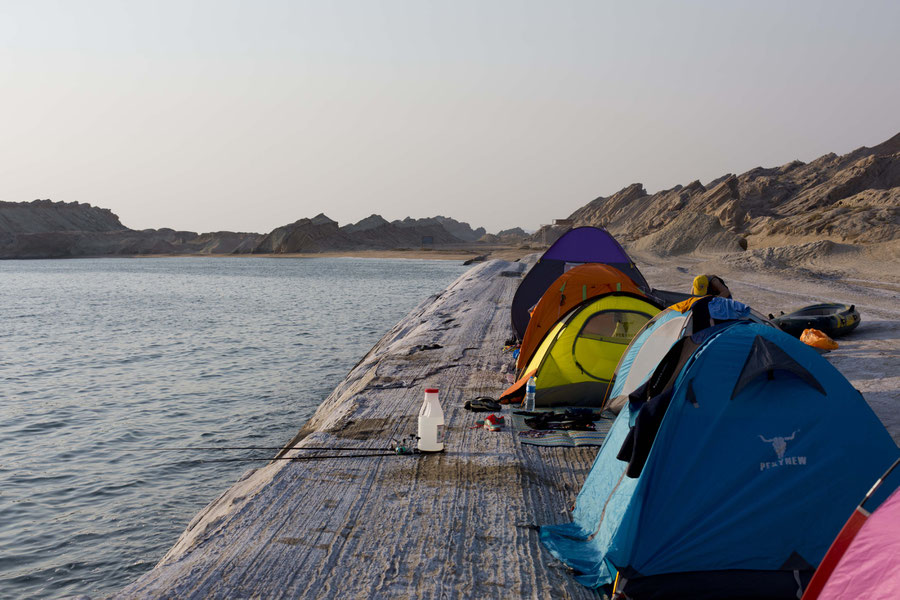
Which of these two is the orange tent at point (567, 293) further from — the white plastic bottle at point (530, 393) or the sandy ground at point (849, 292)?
the sandy ground at point (849, 292)

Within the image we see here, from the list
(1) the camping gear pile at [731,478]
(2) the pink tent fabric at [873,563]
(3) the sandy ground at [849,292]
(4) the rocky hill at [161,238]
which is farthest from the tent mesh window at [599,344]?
(4) the rocky hill at [161,238]

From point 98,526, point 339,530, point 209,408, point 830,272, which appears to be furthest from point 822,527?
point 830,272

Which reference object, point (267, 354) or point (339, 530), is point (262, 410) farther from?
point (339, 530)

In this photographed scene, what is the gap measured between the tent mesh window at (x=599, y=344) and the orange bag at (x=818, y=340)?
536 cm

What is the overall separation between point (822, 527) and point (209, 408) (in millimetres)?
12752

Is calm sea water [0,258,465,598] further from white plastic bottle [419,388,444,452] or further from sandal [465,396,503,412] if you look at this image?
sandal [465,396,503,412]

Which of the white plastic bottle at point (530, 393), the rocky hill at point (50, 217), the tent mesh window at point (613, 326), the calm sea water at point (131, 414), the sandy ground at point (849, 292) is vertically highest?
the rocky hill at point (50, 217)

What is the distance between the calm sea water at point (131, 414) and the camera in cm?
806

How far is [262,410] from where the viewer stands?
14477 mm

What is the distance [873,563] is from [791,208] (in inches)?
2995

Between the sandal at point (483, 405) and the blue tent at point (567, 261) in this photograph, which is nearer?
the sandal at point (483, 405)

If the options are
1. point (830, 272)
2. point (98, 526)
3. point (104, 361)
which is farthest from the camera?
point (830, 272)

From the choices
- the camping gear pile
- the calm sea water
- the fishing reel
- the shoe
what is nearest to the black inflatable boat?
the shoe

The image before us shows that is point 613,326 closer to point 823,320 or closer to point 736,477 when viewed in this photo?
point 736,477
